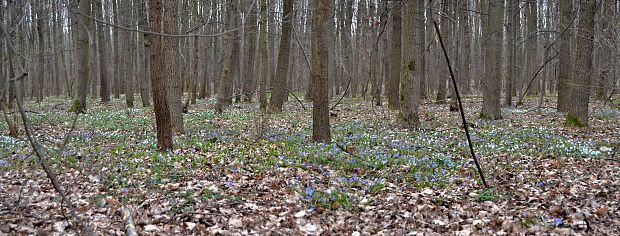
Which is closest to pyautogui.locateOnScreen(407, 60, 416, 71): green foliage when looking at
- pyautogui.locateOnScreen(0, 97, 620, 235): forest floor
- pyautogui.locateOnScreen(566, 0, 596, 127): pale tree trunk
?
pyautogui.locateOnScreen(0, 97, 620, 235): forest floor

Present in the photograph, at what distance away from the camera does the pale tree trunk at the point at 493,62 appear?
15.2 m

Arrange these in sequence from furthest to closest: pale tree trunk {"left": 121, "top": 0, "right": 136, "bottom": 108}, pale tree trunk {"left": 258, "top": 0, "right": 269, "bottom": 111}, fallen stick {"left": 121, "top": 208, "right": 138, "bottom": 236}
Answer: pale tree trunk {"left": 121, "top": 0, "right": 136, "bottom": 108}
pale tree trunk {"left": 258, "top": 0, "right": 269, "bottom": 111}
fallen stick {"left": 121, "top": 208, "right": 138, "bottom": 236}

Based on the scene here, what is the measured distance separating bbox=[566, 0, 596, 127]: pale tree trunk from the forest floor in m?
1.48

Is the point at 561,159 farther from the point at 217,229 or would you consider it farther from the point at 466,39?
the point at 466,39

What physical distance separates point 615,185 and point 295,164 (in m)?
4.86

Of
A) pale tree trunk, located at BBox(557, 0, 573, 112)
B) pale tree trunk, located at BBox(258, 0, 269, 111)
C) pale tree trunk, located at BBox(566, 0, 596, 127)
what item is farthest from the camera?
pale tree trunk, located at BBox(258, 0, 269, 111)

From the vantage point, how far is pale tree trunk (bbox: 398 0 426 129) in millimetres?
13039

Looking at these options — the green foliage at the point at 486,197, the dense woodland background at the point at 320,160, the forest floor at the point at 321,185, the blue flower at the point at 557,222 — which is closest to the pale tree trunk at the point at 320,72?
the dense woodland background at the point at 320,160

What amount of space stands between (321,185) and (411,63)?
7.04 meters

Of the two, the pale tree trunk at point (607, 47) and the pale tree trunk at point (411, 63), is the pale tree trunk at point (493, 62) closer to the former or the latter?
the pale tree trunk at point (607, 47)

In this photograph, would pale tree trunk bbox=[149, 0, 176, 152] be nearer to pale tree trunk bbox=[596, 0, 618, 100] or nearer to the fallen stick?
the fallen stick

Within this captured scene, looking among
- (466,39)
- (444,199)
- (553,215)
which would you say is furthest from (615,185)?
(466,39)

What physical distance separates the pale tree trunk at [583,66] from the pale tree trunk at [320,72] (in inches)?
276

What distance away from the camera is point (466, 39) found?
2455cm
